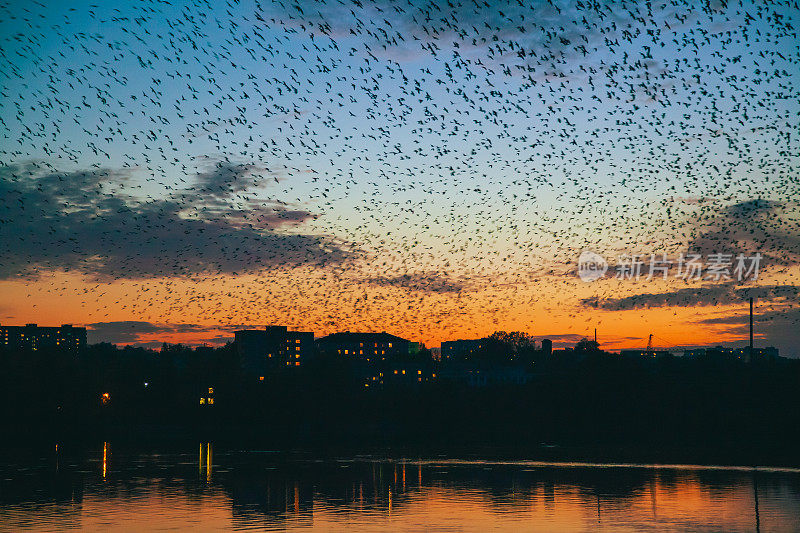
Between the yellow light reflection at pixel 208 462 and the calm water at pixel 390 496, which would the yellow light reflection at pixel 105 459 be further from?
the yellow light reflection at pixel 208 462

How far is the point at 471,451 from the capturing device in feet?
240

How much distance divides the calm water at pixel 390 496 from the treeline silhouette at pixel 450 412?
1978 centimetres

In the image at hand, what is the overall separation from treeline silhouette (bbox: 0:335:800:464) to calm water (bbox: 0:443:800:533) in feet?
64.9

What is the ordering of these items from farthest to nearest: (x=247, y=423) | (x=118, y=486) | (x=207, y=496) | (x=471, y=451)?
(x=247, y=423) < (x=471, y=451) < (x=118, y=486) < (x=207, y=496)

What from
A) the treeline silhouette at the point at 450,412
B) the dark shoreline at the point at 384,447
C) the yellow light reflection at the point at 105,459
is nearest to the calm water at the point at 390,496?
the yellow light reflection at the point at 105,459

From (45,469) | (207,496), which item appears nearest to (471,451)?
(45,469)

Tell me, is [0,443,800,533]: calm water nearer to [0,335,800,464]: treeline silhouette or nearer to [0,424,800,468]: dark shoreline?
[0,424,800,468]: dark shoreline

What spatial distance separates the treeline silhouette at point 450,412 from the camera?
8212cm

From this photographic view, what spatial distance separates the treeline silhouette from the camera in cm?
8212

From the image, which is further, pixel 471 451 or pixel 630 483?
pixel 471 451

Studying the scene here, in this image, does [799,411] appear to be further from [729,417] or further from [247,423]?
[247,423]

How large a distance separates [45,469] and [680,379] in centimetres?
6481

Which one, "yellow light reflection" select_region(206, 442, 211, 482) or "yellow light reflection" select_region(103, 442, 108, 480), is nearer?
"yellow light reflection" select_region(206, 442, 211, 482)

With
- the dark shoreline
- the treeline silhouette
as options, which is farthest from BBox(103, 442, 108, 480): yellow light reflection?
the treeline silhouette
